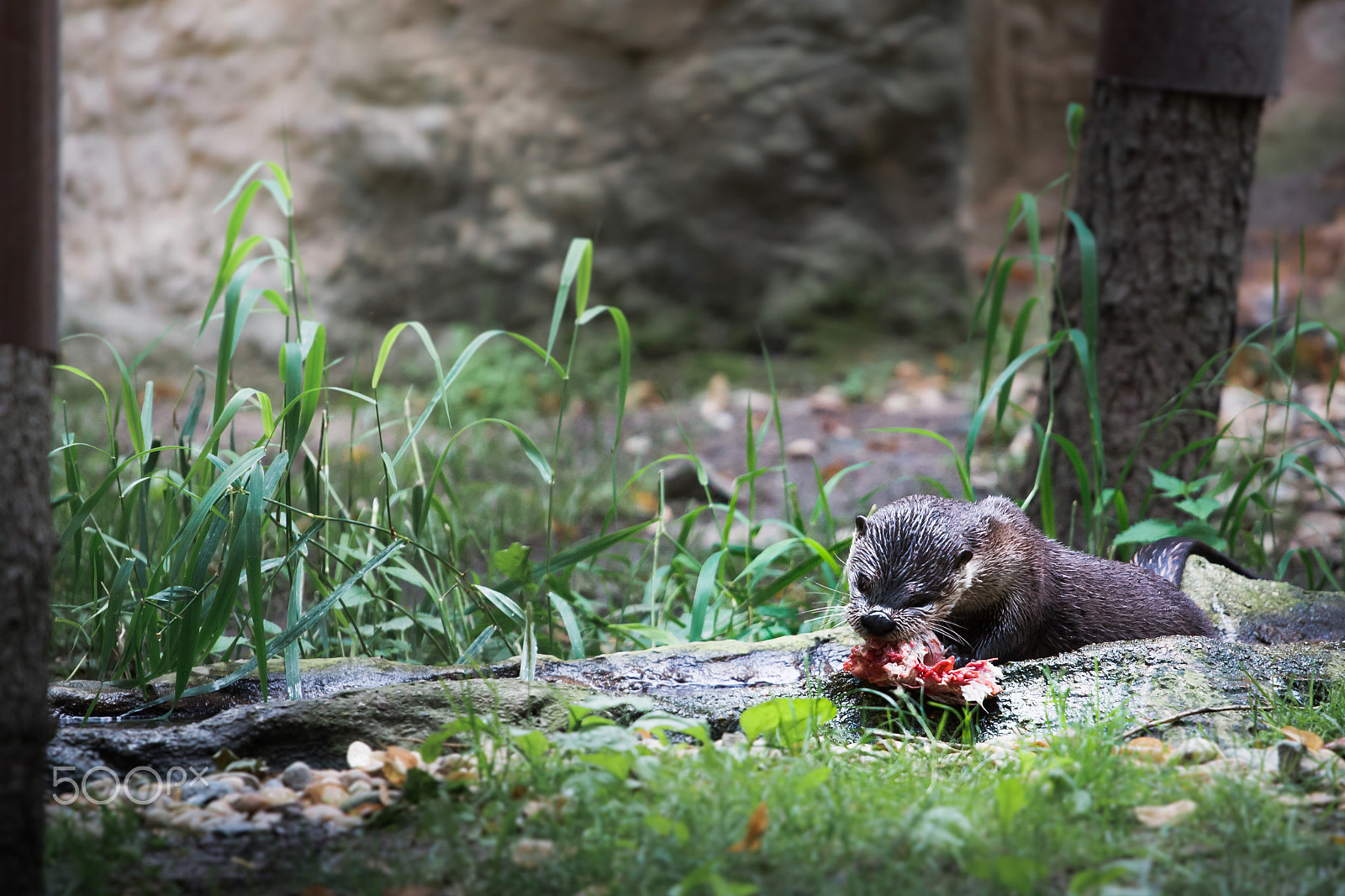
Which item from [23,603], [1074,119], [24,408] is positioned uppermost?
[1074,119]

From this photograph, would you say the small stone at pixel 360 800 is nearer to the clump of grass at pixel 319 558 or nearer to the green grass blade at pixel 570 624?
the clump of grass at pixel 319 558

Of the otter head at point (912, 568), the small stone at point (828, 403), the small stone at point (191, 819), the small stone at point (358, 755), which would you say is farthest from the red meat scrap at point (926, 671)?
the small stone at point (828, 403)

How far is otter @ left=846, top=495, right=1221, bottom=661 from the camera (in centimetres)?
236

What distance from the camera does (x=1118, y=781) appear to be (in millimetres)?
1819

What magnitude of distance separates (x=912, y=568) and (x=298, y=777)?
1239 mm

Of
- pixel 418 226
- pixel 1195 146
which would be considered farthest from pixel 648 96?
pixel 1195 146

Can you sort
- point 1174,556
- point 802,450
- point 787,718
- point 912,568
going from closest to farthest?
point 787,718 < point 912,568 < point 1174,556 < point 802,450

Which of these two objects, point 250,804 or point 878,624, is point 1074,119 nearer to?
point 878,624

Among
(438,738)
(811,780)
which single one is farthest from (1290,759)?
(438,738)

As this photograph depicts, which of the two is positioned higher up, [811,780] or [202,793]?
[811,780]

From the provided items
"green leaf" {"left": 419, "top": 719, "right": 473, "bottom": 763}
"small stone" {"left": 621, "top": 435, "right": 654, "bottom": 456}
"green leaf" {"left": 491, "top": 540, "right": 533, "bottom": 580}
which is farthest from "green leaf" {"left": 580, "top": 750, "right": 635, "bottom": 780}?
"small stone" {"left": 621, "top": 435, "right": 654, "bottom": 456}

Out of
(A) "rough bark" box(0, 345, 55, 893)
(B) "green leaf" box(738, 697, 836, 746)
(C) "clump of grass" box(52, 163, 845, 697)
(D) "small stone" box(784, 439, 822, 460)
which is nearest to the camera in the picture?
(A) "rough bark" box(0, 345, 55, 893)

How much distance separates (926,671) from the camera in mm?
2238

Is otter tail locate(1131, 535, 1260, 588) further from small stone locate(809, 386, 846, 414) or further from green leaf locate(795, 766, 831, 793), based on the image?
small stone locate(809, 386, 846, 414)
